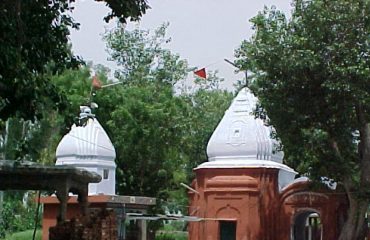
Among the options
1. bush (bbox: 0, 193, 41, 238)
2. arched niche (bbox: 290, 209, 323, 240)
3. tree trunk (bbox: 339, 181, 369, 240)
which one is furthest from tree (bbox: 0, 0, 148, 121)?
bush (bbox: 0, 193, 41, 238)

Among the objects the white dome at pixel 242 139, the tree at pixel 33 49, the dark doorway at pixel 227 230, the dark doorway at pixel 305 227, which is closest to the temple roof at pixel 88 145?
the white dome at pixel 242 139

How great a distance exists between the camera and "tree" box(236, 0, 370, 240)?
1962 centimetres

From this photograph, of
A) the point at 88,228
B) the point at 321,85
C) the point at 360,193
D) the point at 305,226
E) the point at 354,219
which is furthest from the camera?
the point at 305,226

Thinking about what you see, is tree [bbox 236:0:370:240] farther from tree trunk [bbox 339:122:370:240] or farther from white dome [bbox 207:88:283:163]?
white dome [bbox 207:88:283:163]

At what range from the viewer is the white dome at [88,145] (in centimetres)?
2705

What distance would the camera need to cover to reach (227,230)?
27.1 m

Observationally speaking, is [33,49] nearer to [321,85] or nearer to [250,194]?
[321,85]

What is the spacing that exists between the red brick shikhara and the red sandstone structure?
35.5 ft

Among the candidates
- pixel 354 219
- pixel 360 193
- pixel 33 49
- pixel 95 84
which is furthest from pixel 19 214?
pixel 33 49

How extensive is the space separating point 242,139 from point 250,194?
7.43ft

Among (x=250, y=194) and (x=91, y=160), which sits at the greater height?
(x=91, y=160)

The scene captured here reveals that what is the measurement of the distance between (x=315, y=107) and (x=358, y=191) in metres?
2.59

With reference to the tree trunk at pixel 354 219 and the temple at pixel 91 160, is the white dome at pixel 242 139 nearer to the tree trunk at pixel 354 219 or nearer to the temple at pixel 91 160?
the temple at pixel 91 160

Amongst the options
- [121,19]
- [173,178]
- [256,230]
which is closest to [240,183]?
[256,230]
